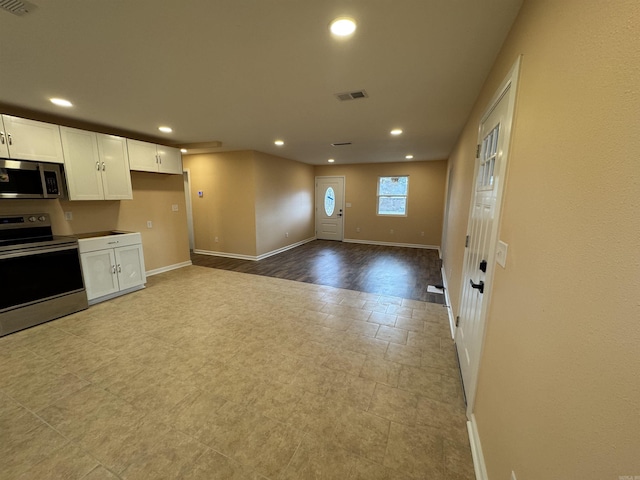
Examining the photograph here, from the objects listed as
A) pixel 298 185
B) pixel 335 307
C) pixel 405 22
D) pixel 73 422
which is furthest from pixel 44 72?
pixel 298 185

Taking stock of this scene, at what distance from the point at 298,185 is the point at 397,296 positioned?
4649mm

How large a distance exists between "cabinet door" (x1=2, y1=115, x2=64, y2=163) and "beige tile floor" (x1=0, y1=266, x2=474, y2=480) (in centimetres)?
200

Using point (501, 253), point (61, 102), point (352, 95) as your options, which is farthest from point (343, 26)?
point (61, 102)

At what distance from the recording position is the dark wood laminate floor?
426 centimetres

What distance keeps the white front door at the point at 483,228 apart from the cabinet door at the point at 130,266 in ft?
14.8

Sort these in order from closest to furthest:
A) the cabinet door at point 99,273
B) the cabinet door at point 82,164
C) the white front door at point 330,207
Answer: the cabinet door at point 82,164, the cabinet door at point 99,273, the white front door at point 330,207

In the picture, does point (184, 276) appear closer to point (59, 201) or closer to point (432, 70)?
point (59, 201)

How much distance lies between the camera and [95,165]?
3.57 m

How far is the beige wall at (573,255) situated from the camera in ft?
1.79

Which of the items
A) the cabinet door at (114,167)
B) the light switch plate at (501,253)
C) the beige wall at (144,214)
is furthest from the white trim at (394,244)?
the light switch plate at (501,253)

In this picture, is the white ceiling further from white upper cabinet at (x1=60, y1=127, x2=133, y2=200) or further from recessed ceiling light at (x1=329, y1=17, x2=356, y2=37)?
white upper cabinet at (x1=60, y1=127, x2=133, y2=200)

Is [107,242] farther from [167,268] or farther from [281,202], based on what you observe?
[281,202]

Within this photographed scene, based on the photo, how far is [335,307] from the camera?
3453mm

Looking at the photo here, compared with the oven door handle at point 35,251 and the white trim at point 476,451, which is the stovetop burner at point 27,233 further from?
the white trim at point 476,451
